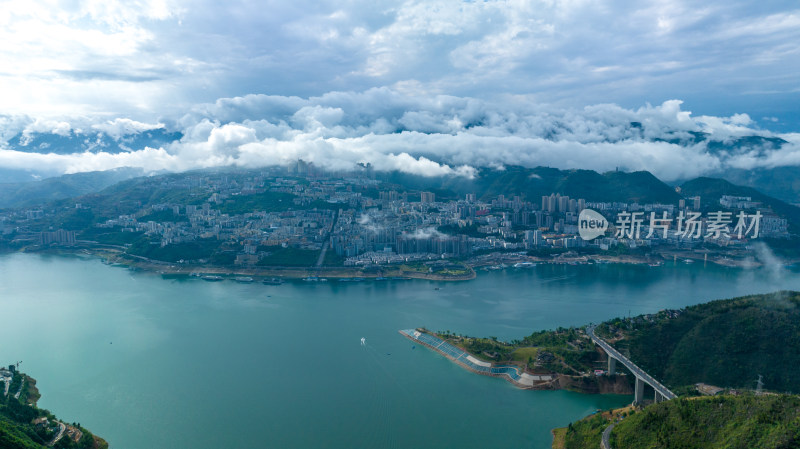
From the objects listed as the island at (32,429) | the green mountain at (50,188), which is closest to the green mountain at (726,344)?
the island at (32,429)

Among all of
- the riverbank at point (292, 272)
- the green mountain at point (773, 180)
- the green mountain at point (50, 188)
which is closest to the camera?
the riverbank at point (292, 272)

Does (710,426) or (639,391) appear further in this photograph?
(639,391)

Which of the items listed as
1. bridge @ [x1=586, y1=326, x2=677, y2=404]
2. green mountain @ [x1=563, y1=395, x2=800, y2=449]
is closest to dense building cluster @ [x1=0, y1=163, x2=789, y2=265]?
bridge @ [x1=586, y1=326, x2=677, y2=404]

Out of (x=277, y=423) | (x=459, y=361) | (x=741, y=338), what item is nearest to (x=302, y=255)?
(x=459, y=361)

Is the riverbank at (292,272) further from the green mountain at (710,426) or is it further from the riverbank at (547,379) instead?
the green mountain at (710,426)

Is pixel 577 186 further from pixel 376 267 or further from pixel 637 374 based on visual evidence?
pixel 637 374

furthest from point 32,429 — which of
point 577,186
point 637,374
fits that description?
point 577,186

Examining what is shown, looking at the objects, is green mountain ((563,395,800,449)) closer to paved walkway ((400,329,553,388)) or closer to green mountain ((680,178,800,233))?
paved walkway ((400,329,553,388))
